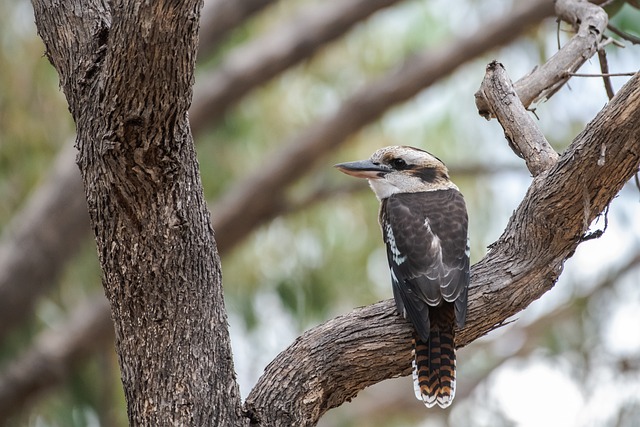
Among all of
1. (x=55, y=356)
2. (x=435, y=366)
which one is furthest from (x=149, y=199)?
(x=55, y=356)

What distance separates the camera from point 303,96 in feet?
26.1

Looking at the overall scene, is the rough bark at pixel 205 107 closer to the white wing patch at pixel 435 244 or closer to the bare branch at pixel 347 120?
the bare branch at pixel 347 120

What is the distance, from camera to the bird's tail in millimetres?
2846

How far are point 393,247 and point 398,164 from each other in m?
0.60

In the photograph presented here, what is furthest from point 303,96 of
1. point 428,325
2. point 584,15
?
point 428,325

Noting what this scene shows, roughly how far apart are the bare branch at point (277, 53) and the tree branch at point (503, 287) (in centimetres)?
408

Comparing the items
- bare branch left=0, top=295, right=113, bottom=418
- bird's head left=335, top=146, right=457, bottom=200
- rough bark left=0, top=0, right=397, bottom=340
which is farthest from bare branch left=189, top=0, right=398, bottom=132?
bird's head left=335, top=146, right=457, bottom=200

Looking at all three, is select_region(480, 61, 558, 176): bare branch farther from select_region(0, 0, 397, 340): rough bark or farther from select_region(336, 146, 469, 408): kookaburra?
select_region(0, 0, 397, 340): rough bark

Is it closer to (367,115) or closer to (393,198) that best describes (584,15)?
(393,198)

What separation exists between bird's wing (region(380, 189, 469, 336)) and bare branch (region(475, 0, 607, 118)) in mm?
399

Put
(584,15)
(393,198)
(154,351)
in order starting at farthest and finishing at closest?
(393,198), (584,15), (154,351)

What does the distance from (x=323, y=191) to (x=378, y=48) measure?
1.46 metres

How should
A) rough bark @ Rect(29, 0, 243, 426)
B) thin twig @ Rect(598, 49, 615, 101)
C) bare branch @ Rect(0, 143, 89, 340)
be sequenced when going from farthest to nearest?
bare branch @ Rect(0, 143, 89, 340)
thin twig @ Rect(598, 49, 615, 101)
rough bark @ Rect(29, 0, 243, 426)

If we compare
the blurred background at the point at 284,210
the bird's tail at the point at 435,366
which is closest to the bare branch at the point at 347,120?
the blurred background at the point at 284,210
